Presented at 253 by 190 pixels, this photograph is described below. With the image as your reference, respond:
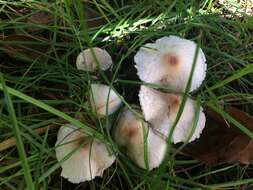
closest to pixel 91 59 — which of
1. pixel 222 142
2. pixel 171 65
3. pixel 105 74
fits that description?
pixel 105 74

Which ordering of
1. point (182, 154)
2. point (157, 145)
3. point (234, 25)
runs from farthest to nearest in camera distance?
point (234, 25)
point (182, 154)
point (157, 145)

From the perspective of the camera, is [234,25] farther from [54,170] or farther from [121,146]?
[54,170]

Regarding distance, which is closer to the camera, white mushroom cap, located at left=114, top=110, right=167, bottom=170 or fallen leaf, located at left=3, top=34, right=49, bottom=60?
white mushroom cap, located at left=114, top=110, right=167, bottom=170

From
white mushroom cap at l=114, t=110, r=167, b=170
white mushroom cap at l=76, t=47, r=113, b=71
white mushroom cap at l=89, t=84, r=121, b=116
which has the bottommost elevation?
white mushroom cap at l=114, t=110, r=167, b=170

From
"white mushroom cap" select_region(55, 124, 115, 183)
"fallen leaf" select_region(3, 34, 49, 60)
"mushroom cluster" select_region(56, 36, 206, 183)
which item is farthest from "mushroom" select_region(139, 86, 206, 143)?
"fallen leaf" select_region(3, 34, 49, 60)

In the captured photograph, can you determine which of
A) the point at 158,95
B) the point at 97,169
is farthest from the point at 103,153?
the point at 158,95

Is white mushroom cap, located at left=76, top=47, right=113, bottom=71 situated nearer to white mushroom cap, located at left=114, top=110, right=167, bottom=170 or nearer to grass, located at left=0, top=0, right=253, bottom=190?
grass, located at left=0, top=0, right=253, bottom=190
